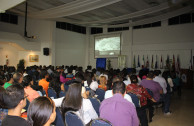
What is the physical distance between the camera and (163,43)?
12570 mm

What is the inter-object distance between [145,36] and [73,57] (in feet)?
23.1

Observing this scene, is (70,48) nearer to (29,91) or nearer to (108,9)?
(108,9)

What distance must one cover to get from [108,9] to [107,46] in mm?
4816

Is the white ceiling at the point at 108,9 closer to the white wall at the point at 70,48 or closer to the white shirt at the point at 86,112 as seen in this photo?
the white wall at the point at 70,48

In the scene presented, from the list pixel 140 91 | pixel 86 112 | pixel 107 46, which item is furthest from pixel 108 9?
pixel 86 112

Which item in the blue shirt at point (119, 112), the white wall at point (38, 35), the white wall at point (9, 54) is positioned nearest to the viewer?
the blue shirt at point (119, 112)

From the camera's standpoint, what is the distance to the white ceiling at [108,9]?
9634 millimetres

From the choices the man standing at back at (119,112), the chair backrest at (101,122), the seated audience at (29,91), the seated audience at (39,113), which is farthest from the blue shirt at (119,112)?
the seated audience at (29,91)

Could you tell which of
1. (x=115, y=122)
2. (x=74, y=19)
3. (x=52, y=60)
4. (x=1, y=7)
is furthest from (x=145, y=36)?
(x=115, y=122)

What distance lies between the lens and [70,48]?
51.2 feet

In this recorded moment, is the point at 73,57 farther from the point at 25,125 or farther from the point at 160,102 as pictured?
the point at 25,125

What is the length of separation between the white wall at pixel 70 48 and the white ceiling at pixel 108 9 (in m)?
2.05

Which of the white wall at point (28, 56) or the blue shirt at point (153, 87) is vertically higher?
the white wall at point (28, 56)

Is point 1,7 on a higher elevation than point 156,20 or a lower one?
lower
